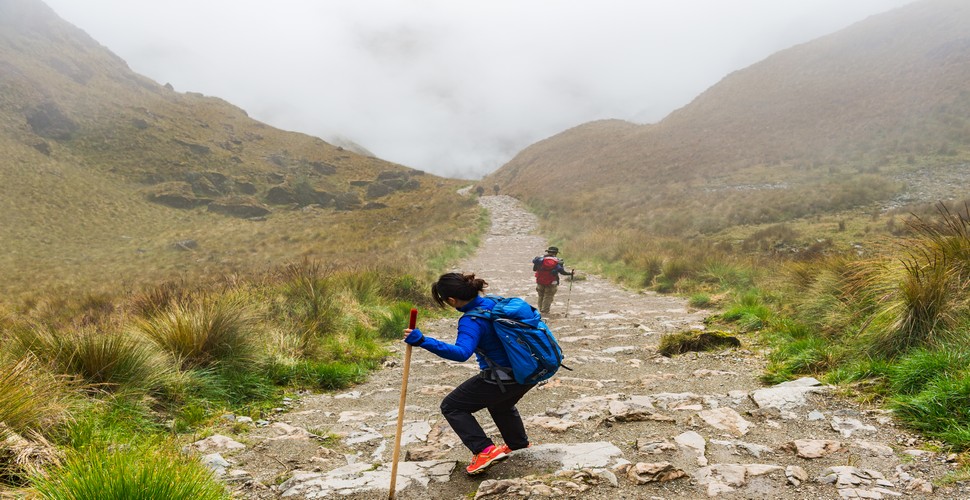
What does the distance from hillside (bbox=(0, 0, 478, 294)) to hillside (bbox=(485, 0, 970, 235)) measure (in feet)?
40.4

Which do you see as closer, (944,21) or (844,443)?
(844,443)

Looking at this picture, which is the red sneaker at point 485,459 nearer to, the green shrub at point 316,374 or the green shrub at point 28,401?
the green shrub at point 28,401

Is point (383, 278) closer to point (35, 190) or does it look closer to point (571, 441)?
point (571, 441)

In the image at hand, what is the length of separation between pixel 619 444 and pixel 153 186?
62.6m

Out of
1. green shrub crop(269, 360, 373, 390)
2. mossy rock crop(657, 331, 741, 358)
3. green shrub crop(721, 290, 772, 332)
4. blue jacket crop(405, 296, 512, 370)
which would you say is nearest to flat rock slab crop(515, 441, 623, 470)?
blue jacket crop(405, 296, 512, 370)

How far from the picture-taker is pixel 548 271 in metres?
10.9

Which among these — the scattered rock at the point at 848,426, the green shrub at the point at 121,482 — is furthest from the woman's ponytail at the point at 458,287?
the scattered rock at the point at 848,426

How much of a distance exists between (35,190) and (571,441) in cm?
5652

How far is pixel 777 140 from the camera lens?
39.8m

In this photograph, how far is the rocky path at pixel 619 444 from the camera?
306cm

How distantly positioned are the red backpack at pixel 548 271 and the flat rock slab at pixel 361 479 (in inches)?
287

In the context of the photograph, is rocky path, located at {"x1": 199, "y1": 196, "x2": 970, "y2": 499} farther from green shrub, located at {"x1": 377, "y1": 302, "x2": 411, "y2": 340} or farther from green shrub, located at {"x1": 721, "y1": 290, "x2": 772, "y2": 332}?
green shrub, located at {"x1": 377, "y1": 302, "x2": 411, "y2": 340}

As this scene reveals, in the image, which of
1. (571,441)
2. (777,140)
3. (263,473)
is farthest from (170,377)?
(777,140)

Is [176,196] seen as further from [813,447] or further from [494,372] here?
[813,447]
